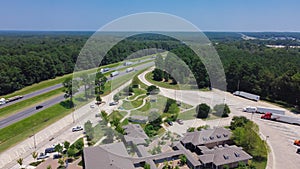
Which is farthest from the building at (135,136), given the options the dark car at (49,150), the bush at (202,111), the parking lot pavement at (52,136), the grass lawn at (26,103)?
the grass lawn at (26,103)

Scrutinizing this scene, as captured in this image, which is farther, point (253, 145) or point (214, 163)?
point (253, 145)

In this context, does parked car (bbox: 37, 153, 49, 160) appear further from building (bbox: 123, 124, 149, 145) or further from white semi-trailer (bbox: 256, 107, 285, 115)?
white semi-trailer (bbox: 256, 107, 285, 115)

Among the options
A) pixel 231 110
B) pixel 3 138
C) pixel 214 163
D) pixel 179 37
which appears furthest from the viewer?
pixel 231 110

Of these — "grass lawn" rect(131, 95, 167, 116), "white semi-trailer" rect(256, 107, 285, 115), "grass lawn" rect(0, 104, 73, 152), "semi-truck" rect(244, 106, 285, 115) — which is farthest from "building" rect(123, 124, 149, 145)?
"white semi-trailer" rect(256, 107, 285, 115)

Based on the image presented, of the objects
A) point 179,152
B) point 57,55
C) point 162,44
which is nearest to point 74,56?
point 57,55

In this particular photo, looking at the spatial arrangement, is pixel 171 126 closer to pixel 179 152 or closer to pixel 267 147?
pixel 179 152

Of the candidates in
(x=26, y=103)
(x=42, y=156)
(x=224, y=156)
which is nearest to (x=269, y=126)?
(x=224, y=156)

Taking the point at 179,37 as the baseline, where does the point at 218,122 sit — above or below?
below
